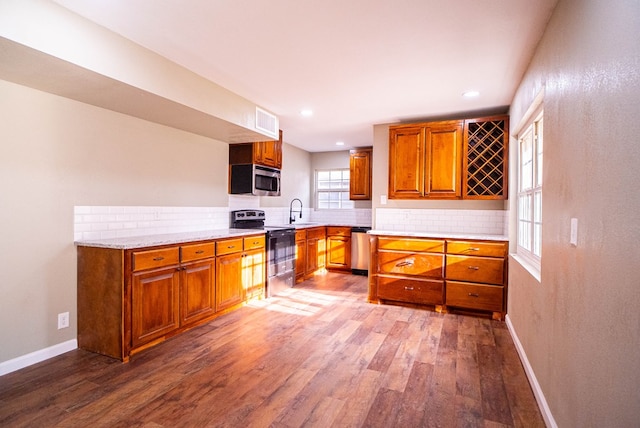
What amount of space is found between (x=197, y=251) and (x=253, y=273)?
1.07m

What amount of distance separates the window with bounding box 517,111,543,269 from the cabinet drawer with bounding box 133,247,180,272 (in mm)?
3019

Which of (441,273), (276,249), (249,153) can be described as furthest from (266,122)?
(441,273)

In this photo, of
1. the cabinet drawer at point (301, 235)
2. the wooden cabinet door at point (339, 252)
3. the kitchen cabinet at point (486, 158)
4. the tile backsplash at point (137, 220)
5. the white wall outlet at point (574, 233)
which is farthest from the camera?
the wooden cabinet door at point (339, 252)

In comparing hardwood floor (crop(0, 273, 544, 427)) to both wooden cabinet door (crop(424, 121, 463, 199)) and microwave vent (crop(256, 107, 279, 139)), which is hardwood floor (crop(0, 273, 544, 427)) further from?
microwave vent (crop(256, 107, 279, 139))

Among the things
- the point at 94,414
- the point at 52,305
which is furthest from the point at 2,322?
the point at 94,414

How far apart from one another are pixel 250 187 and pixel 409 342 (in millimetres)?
2829

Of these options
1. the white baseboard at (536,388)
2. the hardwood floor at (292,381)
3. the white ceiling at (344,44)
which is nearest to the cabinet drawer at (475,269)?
the hardwood floor at (292,381)

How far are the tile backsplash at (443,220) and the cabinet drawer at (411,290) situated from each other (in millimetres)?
835

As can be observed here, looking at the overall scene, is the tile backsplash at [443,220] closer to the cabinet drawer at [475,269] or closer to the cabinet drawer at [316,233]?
the cabinet drawer at [475,269]

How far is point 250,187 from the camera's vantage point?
183 inches

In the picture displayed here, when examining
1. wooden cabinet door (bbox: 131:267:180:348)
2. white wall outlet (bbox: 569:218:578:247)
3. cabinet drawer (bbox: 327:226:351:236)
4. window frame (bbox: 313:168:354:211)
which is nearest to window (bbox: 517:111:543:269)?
white wall outlet (bbox: 569:218:578:247)

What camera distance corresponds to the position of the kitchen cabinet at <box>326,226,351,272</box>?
6.25 metres

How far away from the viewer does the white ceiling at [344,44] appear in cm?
211

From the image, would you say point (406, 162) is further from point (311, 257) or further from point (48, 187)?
point (48, 187)
